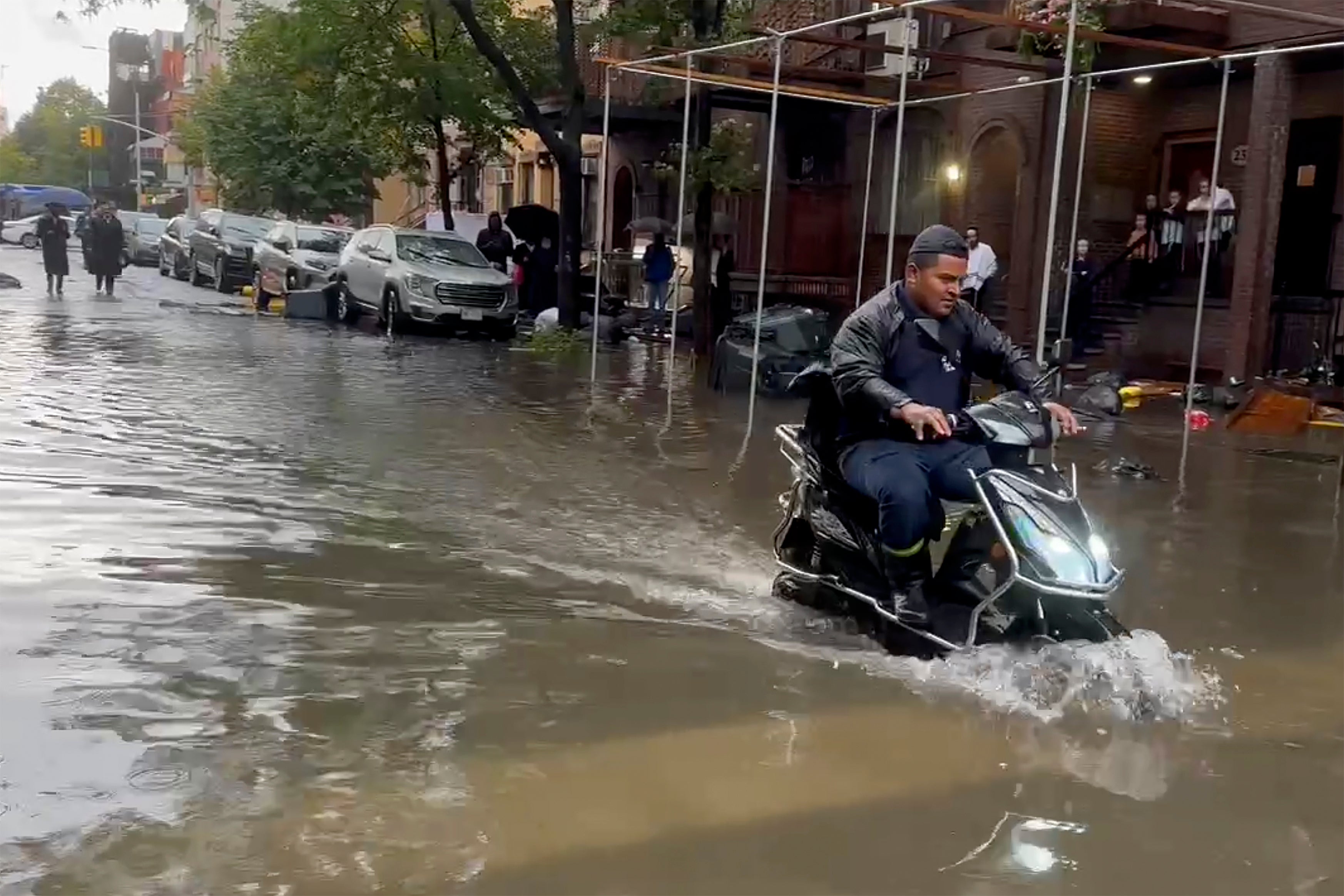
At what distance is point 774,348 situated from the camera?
48.6 ft

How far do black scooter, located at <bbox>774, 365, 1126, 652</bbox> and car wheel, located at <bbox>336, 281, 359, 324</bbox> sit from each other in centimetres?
1880

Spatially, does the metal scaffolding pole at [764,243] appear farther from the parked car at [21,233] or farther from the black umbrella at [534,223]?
the parked car at [21,233]

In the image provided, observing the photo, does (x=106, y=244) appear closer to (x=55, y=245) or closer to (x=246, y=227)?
(x=55, y=245)

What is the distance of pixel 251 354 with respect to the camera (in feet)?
56.6

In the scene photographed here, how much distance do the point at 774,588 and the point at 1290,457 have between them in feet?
23.4

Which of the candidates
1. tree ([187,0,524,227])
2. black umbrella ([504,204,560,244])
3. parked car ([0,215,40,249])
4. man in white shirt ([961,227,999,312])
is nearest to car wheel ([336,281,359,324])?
tree ([187,0,524,227])

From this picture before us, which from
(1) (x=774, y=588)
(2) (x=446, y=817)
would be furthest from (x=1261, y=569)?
(2) (x=446, y=817)

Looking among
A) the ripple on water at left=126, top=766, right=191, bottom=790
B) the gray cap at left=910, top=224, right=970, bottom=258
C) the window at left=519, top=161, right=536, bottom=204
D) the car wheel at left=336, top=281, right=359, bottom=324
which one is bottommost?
the ripple on water at left=126, top=766, right=191, bottom=790

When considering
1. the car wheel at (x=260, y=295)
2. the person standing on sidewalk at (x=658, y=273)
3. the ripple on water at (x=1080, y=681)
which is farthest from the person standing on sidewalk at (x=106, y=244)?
the ripple on water at (x=1080, y=681)

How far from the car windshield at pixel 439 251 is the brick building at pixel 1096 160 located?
4.37 metres

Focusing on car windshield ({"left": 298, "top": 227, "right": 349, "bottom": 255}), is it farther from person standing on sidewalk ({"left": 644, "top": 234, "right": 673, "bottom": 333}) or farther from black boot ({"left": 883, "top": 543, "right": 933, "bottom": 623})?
black boot ({"left": 883, "top": 543, "right": 933, "bottom": 623})

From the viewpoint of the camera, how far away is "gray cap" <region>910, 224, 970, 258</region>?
212 inches

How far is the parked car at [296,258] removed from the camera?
2658 centimetres

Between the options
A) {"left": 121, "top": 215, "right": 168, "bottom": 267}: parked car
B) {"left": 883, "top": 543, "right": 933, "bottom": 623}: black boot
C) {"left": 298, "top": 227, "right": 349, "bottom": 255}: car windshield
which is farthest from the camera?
{"left": 121, "top": 215, "right": 168, "bottom": 267}: parked car
